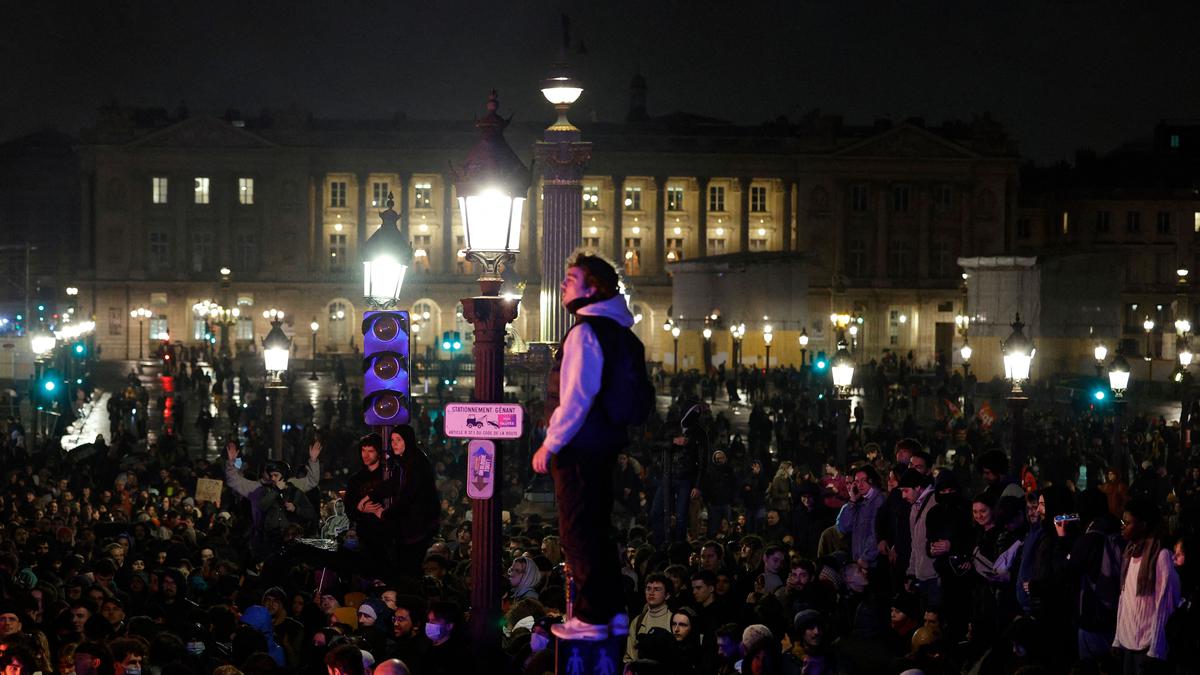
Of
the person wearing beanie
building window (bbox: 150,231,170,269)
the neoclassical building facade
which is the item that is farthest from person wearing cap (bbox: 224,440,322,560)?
building window (bbox: 150,231,170,269)

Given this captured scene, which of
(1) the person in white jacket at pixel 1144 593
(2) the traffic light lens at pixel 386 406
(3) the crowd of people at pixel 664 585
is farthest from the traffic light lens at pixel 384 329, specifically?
(1) the person in white jacket at pixel 1144 593

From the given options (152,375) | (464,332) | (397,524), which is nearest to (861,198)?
(464,332)

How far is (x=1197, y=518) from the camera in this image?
17859mm

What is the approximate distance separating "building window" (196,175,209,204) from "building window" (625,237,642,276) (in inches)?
947

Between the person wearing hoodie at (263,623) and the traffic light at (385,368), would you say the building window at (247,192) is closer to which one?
the traffic light at (385,368)

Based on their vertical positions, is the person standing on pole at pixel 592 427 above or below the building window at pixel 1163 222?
below

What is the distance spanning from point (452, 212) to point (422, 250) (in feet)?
9.07

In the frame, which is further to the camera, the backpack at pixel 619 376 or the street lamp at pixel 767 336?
the street lamp at pixel 767 336

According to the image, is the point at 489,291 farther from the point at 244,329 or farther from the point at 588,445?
the point at 244,329

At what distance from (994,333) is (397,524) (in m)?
38.4

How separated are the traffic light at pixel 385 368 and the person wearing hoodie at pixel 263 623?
5.12 feet

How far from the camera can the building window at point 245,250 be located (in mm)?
98875

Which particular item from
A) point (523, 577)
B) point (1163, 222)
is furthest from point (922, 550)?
point (1163, 222)

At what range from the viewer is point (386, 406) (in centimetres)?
1273
